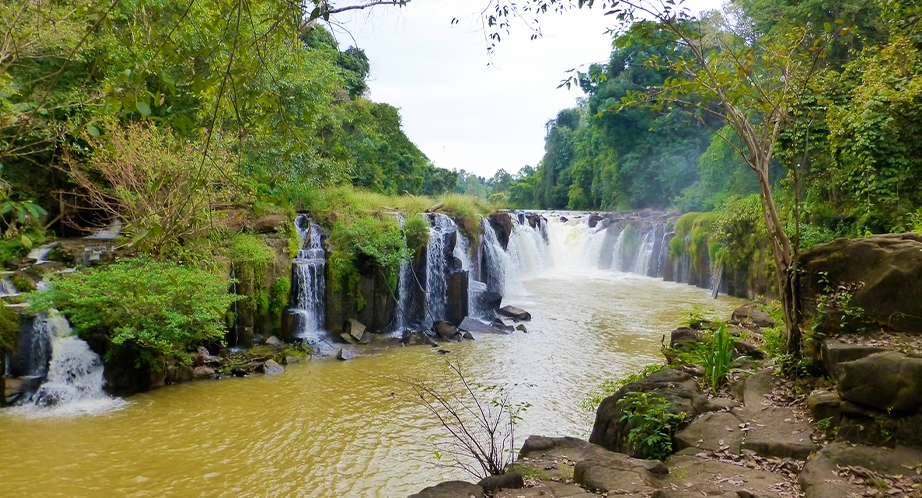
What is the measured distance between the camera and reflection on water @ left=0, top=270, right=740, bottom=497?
559 cm

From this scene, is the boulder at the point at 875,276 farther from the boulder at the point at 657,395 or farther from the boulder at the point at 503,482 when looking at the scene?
the boulder at the point at 503,482

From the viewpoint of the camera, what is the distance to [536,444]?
4746mm

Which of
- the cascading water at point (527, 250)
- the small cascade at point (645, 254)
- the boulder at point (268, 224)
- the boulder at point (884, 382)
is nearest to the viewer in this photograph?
the boulder at point (884, 382)

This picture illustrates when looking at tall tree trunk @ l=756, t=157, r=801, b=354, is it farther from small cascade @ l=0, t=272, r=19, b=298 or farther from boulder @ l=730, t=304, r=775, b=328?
small cascade @ l=0, t=272, r=19, b=298

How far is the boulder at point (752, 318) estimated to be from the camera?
26.5 feet

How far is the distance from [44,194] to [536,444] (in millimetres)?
13626

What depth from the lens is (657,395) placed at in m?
4.96

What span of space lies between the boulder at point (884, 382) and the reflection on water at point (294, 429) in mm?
3378

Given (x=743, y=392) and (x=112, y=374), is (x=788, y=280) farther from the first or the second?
(x=112, y=374)

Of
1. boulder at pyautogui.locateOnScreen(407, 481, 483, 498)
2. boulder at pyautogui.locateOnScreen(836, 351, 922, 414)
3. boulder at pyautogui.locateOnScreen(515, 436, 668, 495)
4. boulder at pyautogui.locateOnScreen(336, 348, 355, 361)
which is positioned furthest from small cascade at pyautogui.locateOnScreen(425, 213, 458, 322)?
boulder at pyautogui.locateOnScreen(836, 351, 922, 414)

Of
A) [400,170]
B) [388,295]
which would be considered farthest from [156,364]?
[400,170]

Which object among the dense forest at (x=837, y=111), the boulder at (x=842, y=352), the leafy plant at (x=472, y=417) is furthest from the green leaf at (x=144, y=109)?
the boulder at (x=842, y=352)

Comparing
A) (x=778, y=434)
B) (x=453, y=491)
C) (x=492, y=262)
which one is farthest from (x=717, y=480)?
(x=492, y=262)

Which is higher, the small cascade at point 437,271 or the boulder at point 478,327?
the small cascade at point 437,271
